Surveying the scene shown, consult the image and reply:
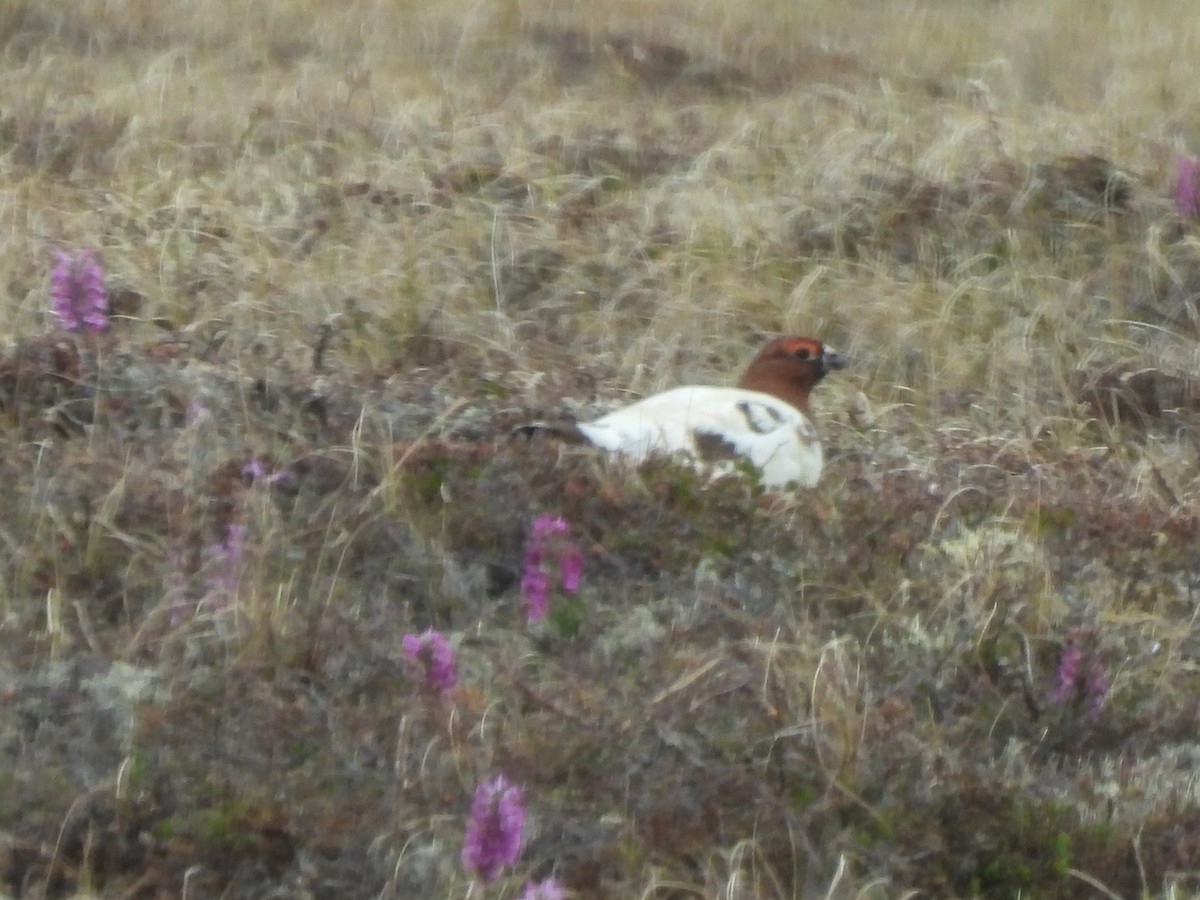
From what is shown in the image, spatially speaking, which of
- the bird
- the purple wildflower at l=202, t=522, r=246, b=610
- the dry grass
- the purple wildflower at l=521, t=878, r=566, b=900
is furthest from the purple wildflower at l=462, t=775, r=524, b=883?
the bird

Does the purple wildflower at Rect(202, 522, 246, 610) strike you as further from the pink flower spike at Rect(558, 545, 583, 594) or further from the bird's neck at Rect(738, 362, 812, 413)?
the bird's neck at Rect(738, 362, 812, 413)

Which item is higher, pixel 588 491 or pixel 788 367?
pixel 588 491

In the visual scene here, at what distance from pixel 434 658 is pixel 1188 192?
4.96 metres

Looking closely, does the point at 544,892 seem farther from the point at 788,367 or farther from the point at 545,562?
the point at 788,367

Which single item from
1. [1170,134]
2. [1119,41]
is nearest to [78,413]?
[1170,134]

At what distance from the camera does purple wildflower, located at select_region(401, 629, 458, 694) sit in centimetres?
359

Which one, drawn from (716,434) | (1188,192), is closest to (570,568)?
(716,434)

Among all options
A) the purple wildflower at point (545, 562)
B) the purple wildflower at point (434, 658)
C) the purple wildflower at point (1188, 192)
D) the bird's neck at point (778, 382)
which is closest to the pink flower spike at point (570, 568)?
the purple wildflower at point (545, 562)

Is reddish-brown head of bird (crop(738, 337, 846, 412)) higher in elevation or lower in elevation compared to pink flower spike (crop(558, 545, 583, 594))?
lower

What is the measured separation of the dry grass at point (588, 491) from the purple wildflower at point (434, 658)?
56 mm

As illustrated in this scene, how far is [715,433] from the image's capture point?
4.87 meters

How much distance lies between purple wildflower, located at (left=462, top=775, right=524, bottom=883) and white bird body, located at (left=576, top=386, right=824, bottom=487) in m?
1.74

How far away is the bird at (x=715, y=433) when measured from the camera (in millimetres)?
4766

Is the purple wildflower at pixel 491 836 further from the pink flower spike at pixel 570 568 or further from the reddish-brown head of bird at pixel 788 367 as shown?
the reddish-brown head of bird at pixel 788 367
